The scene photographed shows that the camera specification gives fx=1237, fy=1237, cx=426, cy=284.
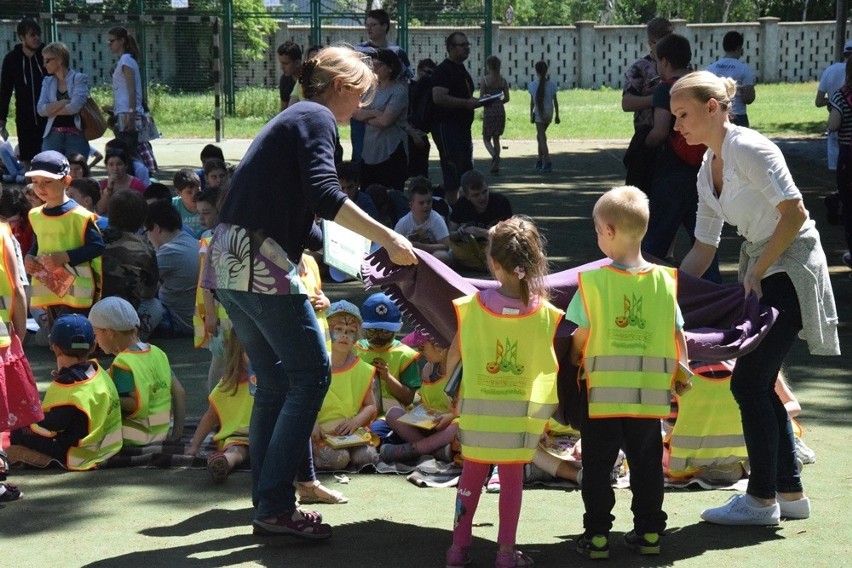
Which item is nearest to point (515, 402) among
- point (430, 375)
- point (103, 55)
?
point (430, 375)

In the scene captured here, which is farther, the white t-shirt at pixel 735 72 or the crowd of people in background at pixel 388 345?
the white t-shirt at pixel 735 72

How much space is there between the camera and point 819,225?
13.9 m

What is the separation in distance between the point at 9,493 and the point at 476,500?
2212mm

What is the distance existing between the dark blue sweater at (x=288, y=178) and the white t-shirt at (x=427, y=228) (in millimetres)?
6096

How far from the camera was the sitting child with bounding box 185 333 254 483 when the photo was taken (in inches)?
239

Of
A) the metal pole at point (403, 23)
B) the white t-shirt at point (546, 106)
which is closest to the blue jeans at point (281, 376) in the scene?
the white t-shirt at point (546, 106)

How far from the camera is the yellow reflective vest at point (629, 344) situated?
183 inches

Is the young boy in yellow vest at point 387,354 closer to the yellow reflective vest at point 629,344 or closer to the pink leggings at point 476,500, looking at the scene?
the pink leggings at point 476,500

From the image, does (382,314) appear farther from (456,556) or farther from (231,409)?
(456,556)

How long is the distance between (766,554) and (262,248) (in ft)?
7.39

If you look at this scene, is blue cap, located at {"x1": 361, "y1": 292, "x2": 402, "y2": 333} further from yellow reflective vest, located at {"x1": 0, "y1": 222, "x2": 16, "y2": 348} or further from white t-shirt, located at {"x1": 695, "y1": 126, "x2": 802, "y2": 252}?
white t-shirt, located at {"x1": 695, "y1": 126, "x2": 802, "y2": 252}

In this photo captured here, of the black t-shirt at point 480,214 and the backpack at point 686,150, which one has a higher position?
the backpack at point 686,150

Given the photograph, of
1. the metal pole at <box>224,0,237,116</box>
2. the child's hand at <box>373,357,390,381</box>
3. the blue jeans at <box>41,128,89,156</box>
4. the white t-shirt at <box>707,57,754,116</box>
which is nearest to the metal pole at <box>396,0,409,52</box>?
the metal pole at <box>224,0,237,116</box>

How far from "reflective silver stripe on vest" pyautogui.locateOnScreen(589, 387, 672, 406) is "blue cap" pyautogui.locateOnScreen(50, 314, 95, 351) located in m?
2.67
